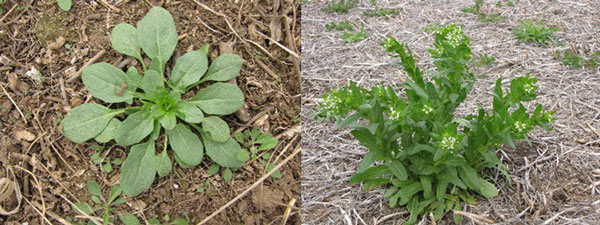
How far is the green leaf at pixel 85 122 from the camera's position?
2932 millimetres

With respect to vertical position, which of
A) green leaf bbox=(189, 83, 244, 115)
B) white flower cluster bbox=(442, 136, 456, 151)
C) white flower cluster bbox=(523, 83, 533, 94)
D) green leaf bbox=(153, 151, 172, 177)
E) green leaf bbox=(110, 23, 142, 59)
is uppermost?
white flower cluster bbox=(523, 83, 533, 94)

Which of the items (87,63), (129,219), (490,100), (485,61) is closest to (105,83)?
(87,63)

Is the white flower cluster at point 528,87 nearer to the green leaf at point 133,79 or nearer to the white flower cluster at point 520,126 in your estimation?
the white flower cluster at point 520,126

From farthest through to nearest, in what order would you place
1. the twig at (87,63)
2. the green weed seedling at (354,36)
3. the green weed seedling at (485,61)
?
1. the green weed seedling at (354,36)
2. the green weed seedling at (485,61)
3. the twig at (87,63)

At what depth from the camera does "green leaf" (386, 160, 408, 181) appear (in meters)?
2.62

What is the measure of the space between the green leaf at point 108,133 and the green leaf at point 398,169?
1.56 m

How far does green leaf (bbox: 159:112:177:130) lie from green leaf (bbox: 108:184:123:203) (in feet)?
1.44

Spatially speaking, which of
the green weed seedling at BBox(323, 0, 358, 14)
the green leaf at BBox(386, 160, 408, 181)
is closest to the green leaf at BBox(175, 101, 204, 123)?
the green leaf at BBox(386, 160, 408, 181)

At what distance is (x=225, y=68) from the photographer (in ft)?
10.0

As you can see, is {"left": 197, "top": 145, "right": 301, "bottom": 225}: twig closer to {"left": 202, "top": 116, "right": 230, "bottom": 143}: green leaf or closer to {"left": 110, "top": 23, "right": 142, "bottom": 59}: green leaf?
{"left": 202, "top": 116, "right": 230, "bottom": 143}: green leaf

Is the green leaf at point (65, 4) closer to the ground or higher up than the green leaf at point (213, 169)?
higher up

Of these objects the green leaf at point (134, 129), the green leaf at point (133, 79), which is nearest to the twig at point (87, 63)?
the green leaf at point (133, 79)

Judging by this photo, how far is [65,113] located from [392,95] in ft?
6.31

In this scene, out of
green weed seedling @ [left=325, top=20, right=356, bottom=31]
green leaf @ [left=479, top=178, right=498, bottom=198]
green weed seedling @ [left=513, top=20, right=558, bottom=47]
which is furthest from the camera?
green weed seedling @ [left=325, top=20, right=356, bottom=31]
